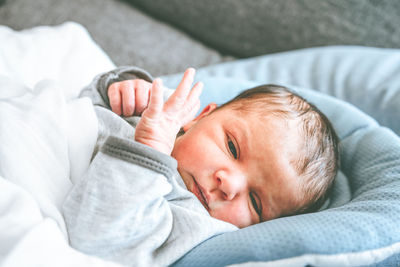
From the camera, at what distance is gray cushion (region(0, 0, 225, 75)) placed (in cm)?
130

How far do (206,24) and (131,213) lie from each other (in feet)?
3.80

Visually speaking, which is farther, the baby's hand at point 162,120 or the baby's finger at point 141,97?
the baby's finger at point 141,97

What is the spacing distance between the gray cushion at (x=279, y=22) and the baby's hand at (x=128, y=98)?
31.3 inches

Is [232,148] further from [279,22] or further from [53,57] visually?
[279,22]

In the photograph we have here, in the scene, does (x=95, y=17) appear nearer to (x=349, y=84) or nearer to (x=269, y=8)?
(x=269, y=8)

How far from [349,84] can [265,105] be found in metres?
0.49

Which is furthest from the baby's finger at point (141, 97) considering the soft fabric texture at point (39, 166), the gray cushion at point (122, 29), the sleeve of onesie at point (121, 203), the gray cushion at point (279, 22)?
the gray cushion at point (279, 22)

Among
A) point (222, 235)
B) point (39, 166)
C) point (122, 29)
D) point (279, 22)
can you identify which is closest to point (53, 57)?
point (122, 29)

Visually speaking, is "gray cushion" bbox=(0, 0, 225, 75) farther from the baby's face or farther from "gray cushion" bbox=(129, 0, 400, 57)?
the baby's face

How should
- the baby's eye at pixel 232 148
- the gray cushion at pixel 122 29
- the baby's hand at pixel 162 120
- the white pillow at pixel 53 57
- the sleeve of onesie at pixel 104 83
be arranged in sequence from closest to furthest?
the baby's hand at pixel 162 120 → the baby's eye at pixel 232 148 → the sleeve of onesie at pixel 104 83 → the white pillow at pixel 53 57 → the gray cushion at pixel 122 29

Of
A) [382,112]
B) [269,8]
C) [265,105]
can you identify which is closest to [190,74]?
[265,105]

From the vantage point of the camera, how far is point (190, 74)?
0.62 meters

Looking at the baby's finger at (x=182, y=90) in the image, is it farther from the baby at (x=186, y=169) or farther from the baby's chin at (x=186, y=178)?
the baby's chin at (x=186, y=178)

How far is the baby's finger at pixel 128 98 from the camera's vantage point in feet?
2.56
